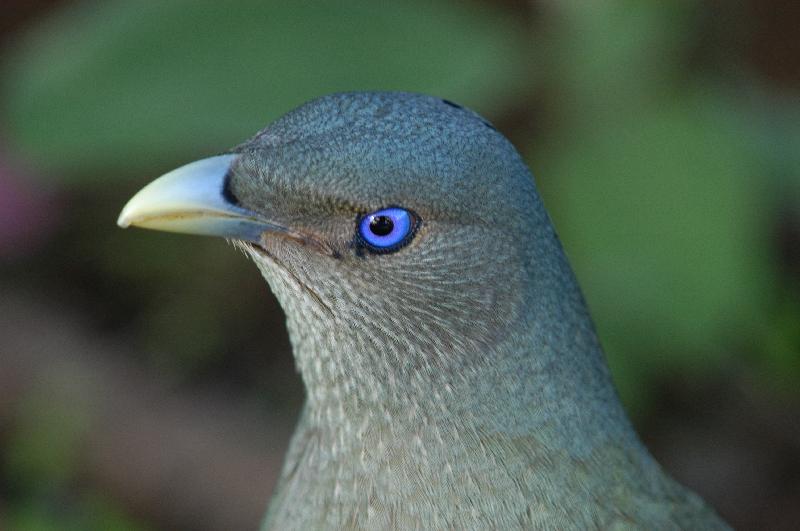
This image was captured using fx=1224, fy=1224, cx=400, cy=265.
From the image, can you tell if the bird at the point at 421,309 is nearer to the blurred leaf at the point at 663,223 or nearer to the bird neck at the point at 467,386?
the bird neck at the point at 467,386

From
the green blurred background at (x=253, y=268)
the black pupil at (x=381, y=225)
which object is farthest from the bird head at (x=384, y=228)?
the green blurred background at (x=253, y=268)

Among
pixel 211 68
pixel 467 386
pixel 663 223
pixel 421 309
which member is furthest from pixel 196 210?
pixel 663 223

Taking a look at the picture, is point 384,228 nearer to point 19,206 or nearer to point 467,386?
point 467,386

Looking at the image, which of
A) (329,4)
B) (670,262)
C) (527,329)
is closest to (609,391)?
(527,329)

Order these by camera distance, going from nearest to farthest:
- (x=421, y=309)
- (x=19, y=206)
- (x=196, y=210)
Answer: (x=196, y=210) < (x=421, y=309) < (x=19, y=206)

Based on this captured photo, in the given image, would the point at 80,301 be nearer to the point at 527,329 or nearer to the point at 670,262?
the point at 670,262

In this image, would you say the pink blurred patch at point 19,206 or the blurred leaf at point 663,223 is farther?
the pink blurred patch at point 19,206

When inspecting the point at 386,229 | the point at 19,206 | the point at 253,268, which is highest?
the point at 386,229

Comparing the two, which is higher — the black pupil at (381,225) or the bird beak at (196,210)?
the bird beak at (196,210)
